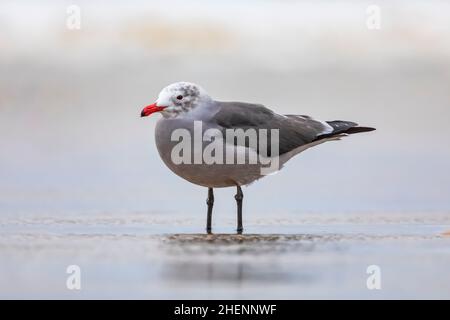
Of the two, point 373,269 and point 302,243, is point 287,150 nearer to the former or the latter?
point 302,243

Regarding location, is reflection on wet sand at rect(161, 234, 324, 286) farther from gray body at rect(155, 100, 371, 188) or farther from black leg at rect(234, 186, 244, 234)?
gray body at rect(155, 100, 371, 188)

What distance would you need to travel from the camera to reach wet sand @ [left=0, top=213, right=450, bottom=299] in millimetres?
8445

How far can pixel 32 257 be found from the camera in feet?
31.2

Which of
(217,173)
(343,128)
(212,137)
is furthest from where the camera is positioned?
(343,128)

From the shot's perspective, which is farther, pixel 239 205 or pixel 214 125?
pixel 239 205

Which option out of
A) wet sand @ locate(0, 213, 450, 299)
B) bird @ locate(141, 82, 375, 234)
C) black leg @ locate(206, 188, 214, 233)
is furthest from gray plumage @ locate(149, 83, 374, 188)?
wet sand @ locate(0, 213, 450, 299)

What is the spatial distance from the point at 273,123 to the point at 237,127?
584 mm

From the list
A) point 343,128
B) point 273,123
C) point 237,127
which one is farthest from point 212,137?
point 343,128

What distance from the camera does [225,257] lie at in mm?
9367

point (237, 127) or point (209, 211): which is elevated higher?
point (237, 127)

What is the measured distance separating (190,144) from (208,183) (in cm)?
51

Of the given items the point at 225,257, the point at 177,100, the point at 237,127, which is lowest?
the point at 225,257

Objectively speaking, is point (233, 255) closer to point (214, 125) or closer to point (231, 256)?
point (231, 256)

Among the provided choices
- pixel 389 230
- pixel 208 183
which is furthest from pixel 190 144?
pixel 389 230
